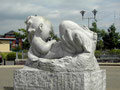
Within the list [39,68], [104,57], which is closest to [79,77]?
[39,68]

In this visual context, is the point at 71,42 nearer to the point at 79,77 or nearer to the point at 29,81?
the point at 79,77

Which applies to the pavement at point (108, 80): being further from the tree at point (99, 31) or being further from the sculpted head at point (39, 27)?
the tree at point (99, 31)

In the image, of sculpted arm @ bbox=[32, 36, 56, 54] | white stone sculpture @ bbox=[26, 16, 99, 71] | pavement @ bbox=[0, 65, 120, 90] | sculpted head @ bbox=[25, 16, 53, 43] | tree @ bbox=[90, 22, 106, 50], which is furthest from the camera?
tree @ bbox=[90, 22, 106, 50]

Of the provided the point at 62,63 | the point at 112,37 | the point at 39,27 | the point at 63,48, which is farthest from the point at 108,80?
the point at 112,37

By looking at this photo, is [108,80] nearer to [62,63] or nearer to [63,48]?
[63,48]

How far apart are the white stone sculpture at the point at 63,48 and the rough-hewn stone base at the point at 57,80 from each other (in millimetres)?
175

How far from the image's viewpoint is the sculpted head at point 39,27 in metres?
6.44

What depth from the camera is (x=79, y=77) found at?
5.53 metres

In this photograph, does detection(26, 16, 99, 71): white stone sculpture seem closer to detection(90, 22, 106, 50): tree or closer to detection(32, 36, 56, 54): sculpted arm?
detection(32, 36, 56, 54): sculpted arm

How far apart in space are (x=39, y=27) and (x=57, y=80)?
1.68 m

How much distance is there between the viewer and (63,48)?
244 inches

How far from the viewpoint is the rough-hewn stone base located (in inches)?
218

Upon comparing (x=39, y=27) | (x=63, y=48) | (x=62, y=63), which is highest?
(x=39, y=27)

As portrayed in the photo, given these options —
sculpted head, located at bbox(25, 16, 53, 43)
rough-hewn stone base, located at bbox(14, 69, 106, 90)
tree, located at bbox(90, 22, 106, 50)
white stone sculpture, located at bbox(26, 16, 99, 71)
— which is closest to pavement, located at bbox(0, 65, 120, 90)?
rough-hewn stone base, located at bbox(14, 69, 106, 90)
